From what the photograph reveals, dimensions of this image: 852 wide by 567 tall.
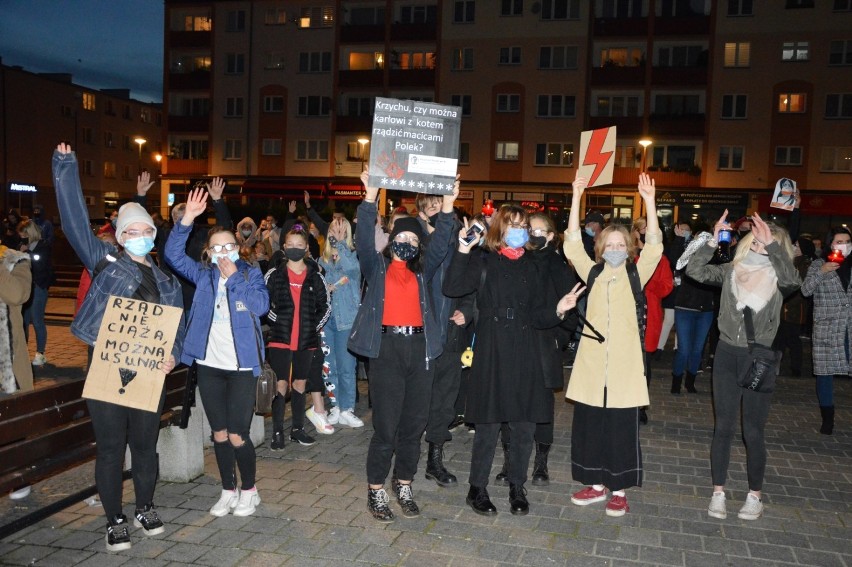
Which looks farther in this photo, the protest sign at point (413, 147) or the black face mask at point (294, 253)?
the black face mask at point (294, 253)

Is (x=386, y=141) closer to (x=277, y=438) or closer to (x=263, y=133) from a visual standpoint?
(x=277, y=438)

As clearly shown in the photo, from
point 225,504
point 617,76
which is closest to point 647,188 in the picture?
point 225,504

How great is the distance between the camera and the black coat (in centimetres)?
561

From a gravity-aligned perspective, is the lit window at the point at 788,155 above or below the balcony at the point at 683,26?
below

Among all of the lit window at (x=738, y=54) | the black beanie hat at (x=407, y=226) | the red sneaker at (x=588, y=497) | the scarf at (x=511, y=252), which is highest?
the lit window at (x=738, y=54)

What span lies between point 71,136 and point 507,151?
38.6 meters

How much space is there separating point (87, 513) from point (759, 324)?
554 centimetres

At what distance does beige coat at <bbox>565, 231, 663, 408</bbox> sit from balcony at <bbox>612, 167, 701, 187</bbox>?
37.5 meters

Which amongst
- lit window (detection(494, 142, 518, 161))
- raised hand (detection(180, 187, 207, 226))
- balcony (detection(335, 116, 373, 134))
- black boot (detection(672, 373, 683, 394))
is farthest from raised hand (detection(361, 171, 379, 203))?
balcony (detection(335, 116, 373, 134))

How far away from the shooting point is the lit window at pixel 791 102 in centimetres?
4000

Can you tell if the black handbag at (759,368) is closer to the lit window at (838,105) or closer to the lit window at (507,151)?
the lit window at (507,151)

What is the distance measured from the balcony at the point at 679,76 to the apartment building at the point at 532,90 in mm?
88

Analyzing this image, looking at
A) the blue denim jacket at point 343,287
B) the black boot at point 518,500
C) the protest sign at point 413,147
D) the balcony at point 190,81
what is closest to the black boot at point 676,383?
the blue denim jacket at point 343,287

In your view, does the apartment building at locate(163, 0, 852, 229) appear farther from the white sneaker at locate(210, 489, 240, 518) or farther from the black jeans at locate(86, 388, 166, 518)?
the black jeans at locate(86, 388, 166, 518)
